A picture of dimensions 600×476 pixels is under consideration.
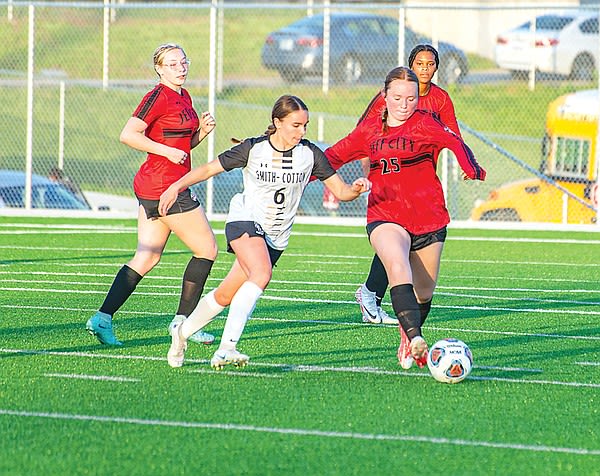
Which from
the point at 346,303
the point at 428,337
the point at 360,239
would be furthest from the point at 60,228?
the point at 428,337

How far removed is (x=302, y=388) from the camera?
7.18 m

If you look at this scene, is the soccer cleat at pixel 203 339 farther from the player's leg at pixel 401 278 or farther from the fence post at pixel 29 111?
the fence post at pixel 29 111

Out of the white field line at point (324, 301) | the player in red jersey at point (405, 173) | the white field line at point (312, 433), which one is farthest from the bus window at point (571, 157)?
the white field line at point (312, 433)

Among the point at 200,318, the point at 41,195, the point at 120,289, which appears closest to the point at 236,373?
the point at 200,318

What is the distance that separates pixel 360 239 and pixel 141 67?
14689 mm

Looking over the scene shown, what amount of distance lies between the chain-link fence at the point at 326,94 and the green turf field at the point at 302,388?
23.3ft

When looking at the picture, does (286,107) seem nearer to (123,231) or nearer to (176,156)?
(176,156)

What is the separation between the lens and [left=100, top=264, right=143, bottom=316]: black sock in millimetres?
8562

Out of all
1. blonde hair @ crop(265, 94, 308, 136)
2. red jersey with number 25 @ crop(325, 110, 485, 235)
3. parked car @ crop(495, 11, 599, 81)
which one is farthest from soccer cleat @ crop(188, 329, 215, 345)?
parked car @ crop(495, 11, 599, 81)

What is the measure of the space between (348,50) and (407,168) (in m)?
17.2

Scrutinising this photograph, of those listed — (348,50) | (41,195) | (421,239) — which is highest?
(348,50)

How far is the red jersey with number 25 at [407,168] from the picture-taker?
25.4 feet

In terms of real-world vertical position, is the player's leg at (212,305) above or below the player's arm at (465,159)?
below

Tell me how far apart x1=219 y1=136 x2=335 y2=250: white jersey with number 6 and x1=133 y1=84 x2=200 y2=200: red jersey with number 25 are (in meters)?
0.90
